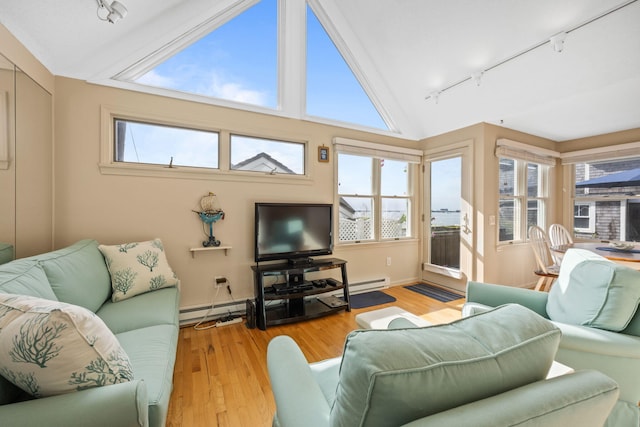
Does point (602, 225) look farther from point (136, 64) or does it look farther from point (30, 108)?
point (30, 108)

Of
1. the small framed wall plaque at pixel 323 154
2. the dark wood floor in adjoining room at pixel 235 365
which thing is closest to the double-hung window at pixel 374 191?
the small framed wall plaque at pixel 323 154

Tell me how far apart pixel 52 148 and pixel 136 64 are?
3.51ft

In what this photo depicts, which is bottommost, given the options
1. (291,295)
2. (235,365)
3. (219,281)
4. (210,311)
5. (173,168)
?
(235,365)

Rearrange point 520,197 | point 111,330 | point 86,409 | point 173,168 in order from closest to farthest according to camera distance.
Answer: point 86,409 → point 111,330 → point 173,168 → point 520,197

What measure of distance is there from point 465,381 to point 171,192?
9.39ft

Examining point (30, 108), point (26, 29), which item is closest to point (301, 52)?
point (26, 29)

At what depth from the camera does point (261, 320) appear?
104 inches

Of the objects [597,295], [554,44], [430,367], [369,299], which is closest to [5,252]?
[430,367]

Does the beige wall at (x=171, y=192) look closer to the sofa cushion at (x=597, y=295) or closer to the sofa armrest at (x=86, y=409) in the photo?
the sofa armrest at (x=86, y=409)

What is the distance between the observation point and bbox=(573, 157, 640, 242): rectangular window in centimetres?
369

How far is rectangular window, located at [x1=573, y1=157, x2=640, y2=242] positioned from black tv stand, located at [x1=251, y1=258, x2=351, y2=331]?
408 centimetres

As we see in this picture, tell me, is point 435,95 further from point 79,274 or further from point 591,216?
point 79,274

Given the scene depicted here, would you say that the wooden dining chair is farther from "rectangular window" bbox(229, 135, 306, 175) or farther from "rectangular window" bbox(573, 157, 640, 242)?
"rectangular window" bbox(229, 135, 306, 175)

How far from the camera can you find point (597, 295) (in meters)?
1.31
